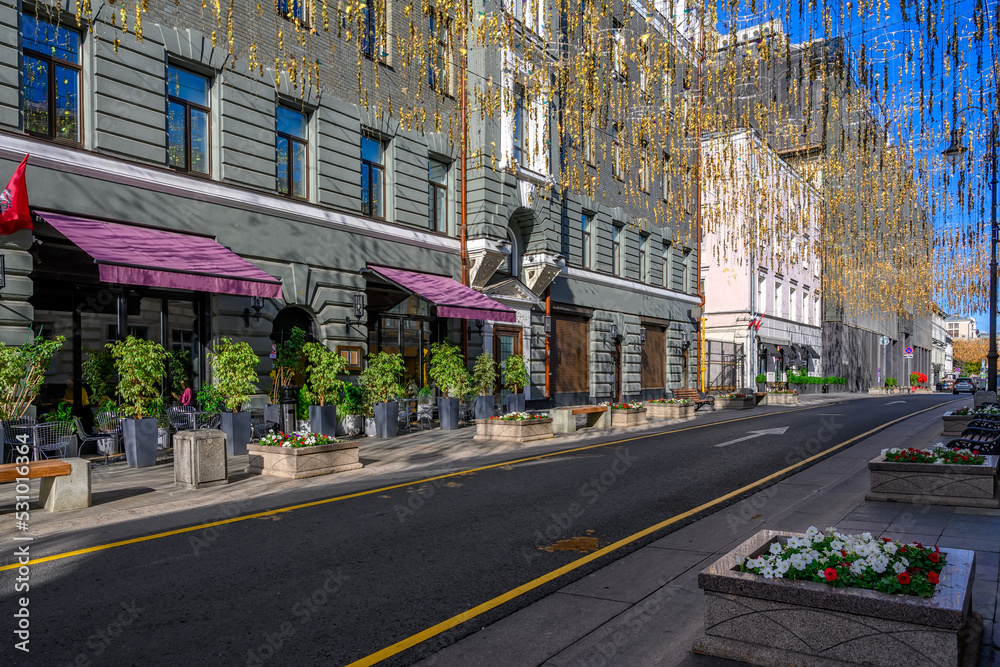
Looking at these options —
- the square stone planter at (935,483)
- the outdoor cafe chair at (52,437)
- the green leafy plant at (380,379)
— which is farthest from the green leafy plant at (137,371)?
the square stone planter at (935,483)

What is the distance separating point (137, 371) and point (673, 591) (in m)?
11.1

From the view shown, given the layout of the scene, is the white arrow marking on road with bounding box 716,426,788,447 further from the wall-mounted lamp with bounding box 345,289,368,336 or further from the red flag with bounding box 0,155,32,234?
the red flag with bounding box 0,155,32,234

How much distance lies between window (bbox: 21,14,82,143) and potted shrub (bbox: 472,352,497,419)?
39.9ft

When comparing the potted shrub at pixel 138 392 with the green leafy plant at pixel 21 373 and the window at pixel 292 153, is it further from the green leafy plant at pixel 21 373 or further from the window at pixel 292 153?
the window at pixel 292 153

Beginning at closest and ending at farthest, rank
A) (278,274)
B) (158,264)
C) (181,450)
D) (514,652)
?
(514,652), (181,450), (158,264), (278,274)

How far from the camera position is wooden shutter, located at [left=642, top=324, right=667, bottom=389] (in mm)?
35594

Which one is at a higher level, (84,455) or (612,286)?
(612,286)

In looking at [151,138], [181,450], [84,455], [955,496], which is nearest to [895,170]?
[955,496]

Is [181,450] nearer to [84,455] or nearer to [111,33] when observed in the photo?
[84,455]

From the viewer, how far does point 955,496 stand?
8672 millimetres

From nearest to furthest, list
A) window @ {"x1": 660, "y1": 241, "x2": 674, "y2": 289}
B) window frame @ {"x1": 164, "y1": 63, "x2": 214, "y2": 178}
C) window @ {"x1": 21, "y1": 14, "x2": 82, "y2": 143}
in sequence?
window @ {"x1": 21, "y1": 14, "x2": 82, "y2": 143} < window frame @ {"x1": 164, "y1": 63, "x2": 214, "y2": 178} < window @ {"x1": 660, "y1": 241, "x2": 674, "y2": 289}

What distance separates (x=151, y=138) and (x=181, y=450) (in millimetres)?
7909

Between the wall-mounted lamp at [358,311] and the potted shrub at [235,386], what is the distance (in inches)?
160

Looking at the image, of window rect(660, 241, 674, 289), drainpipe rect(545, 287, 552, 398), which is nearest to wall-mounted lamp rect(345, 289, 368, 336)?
drainpipe rect(545, 287, 552, 398)
